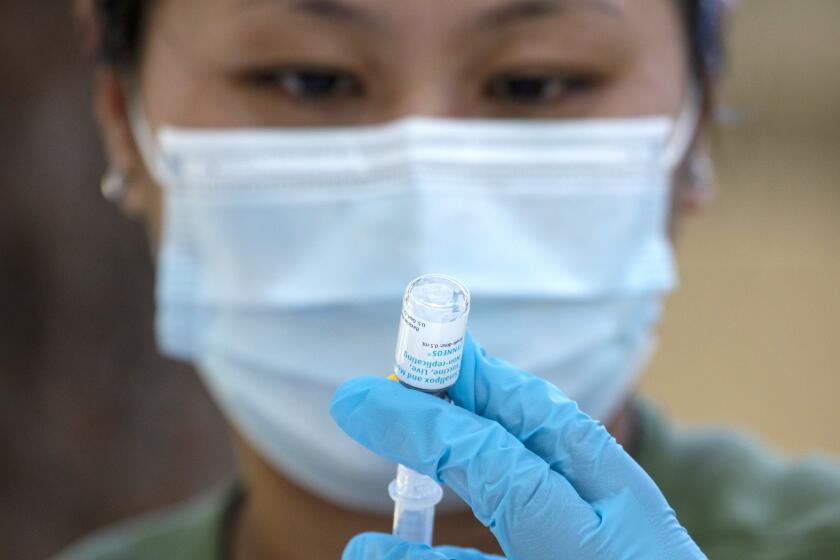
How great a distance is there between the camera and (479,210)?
126cm

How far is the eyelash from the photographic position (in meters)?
1.31

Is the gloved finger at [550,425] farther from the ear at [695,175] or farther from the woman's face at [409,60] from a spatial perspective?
the ear at [695,175]

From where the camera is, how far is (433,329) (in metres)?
0.76

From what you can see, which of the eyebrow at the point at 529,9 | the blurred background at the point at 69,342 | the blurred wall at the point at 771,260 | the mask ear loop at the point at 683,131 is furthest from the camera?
the blurred wall at the point at 771,260

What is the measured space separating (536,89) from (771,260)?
3578 millimetres

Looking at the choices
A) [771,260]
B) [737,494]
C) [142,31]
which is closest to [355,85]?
[142,31]

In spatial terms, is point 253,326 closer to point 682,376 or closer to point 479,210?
point 479,210

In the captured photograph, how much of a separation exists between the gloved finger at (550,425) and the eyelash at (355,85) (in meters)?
0.56

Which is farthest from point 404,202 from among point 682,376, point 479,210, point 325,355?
point 682,376

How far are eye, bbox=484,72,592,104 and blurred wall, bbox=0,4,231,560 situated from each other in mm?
1214

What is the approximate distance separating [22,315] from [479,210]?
4.44 ft

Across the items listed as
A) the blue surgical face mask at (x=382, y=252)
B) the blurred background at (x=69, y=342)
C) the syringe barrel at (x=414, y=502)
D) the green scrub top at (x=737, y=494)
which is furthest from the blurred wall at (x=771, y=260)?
the syringe barrel at (x=414, y=502)

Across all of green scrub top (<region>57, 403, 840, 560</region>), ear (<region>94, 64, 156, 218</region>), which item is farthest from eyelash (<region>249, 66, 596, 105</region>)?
green scrub top (<region>57, 403, 840, 560</region>)

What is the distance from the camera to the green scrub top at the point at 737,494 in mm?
1329
